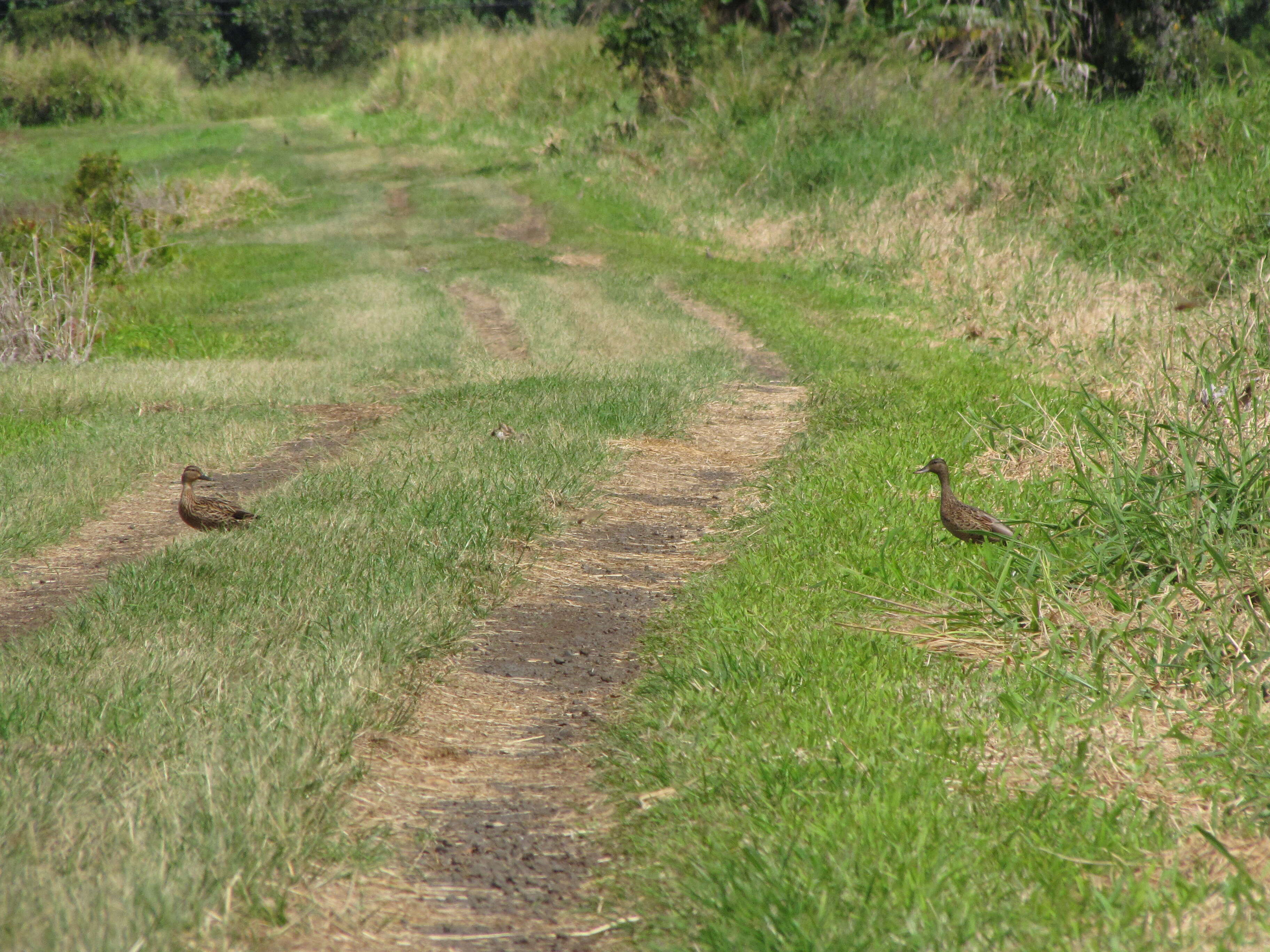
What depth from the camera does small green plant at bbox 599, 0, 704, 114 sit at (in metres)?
29.1

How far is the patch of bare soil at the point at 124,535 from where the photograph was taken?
589cm

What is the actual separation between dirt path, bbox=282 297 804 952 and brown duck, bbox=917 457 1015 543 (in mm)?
1254

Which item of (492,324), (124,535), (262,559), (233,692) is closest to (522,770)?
(233,692)

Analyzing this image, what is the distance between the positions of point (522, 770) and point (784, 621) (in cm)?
148

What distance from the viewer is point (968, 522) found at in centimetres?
579

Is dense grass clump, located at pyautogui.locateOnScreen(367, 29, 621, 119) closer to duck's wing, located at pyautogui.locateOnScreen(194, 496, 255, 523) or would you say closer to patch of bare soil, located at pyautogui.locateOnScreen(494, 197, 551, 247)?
patch of bare soil, located at pyautogui.locateOnScreen(494, 197, 551, 247)

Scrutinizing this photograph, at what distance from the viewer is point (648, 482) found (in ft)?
26.1

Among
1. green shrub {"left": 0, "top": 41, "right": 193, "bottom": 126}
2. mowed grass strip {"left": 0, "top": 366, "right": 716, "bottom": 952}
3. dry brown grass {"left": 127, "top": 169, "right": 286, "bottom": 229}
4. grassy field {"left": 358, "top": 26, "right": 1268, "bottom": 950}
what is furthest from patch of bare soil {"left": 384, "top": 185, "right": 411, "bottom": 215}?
green shrub {"left": 0, "top": 41, "right": 193, "bottom": 126}

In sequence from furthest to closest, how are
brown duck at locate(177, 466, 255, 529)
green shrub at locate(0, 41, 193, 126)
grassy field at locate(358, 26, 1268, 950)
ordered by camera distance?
green shrub at locate(0, 41, 193, 126) → brown duck at locate(177, 466, 255, 529) → grassy field at locate(358, 26, 1268, 950)

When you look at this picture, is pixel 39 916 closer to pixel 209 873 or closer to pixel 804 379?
pixel 209 873

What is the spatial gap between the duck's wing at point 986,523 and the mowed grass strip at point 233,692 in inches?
91.5

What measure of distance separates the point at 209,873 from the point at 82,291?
41.8 ft

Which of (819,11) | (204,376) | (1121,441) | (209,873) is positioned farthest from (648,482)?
(819,11)

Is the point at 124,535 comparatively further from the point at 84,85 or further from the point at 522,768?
the point at 84,85
